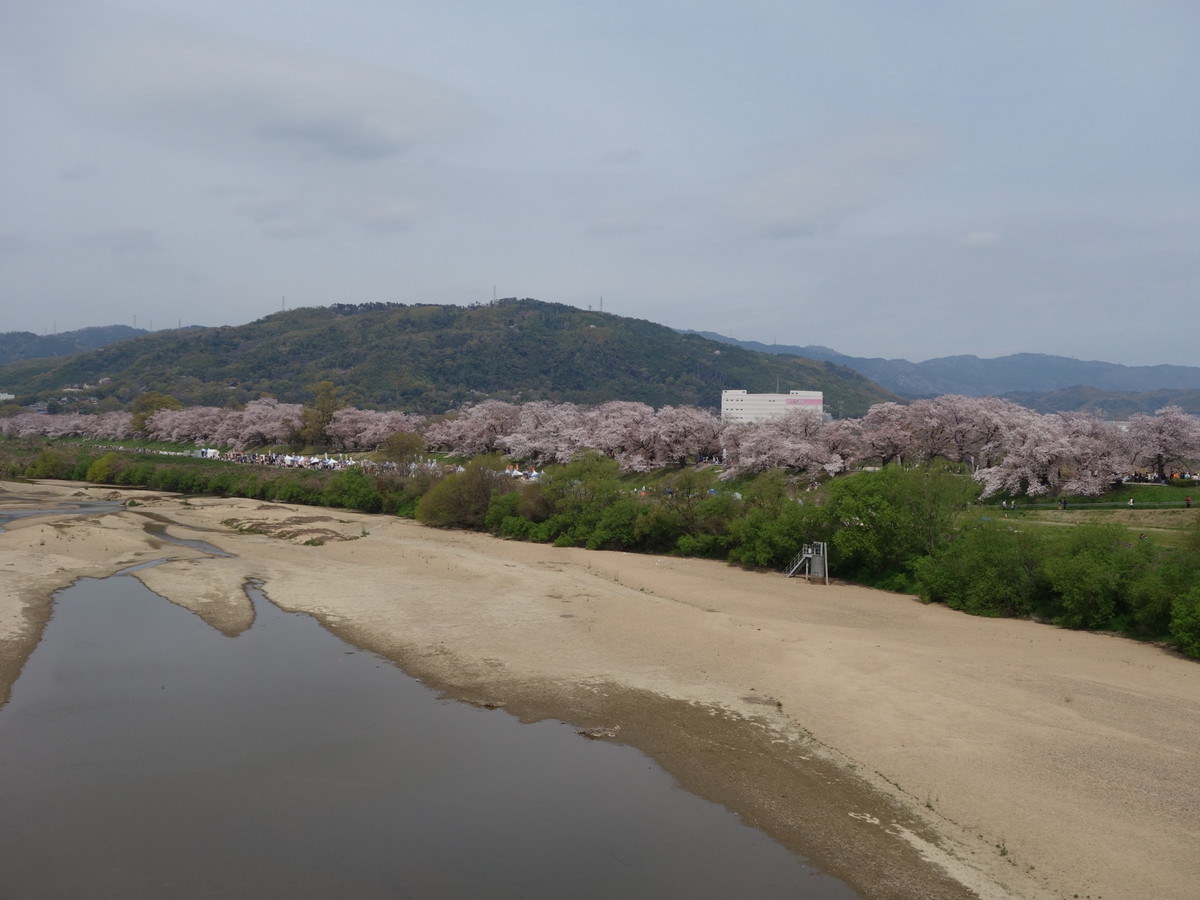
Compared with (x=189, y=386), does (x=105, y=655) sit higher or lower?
lower

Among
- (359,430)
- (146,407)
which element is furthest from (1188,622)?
(146,407)

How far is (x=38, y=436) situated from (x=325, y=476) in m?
66.6

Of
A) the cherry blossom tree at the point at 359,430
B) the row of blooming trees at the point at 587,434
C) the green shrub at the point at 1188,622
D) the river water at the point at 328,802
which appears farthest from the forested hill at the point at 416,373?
the green shrub at the point at 1188,622

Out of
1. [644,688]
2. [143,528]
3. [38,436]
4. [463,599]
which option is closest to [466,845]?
[644,688]

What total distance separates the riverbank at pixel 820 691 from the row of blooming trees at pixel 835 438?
60.3 ft

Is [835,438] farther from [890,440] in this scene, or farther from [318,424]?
[318,424]

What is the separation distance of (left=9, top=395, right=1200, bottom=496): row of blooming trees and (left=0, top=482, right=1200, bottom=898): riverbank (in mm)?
18370

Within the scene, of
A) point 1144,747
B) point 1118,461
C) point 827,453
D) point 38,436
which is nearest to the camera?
point 1144,747

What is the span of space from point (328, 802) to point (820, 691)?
1090 centimetres

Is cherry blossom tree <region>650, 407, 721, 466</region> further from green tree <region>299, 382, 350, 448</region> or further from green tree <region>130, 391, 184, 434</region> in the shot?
green tree <region>130, 391, 184, 434</region>

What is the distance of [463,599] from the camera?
27562 millimetres

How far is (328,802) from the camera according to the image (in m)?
12.9

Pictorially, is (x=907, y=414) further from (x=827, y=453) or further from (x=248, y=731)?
(x=248, y=731)

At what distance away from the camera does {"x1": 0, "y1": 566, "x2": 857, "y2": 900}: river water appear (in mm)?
10797
